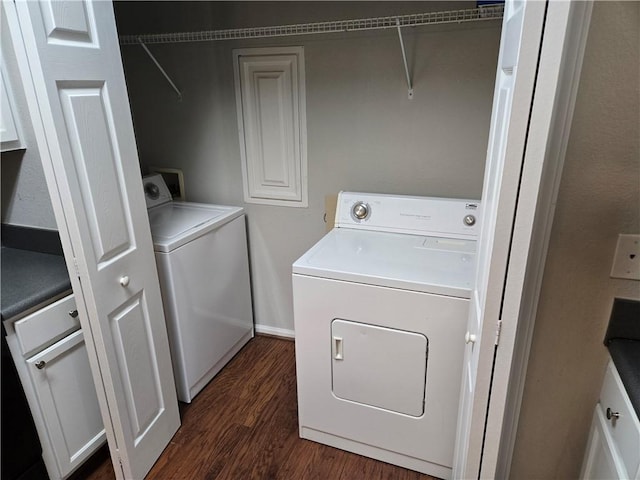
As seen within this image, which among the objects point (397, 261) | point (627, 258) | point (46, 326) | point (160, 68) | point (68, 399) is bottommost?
point (68, 399)

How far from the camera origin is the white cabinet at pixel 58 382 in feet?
4.68

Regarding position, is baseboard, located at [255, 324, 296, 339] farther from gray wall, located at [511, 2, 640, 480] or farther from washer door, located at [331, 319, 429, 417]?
gray wall, located at [511, 2, 640, 480]

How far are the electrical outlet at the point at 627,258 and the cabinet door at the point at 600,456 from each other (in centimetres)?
36

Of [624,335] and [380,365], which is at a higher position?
[624,335]

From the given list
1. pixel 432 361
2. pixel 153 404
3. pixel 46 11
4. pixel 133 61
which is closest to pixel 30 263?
pixel 153 404

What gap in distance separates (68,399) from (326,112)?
168 cm

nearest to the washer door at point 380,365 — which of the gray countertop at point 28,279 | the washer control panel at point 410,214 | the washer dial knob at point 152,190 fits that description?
the washer control panel at point 410,214

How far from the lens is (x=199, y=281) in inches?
83.7

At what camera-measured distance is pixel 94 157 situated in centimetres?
137

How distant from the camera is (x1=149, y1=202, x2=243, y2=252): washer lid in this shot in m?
1.95

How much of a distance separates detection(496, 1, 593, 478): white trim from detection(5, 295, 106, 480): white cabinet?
1486 mm

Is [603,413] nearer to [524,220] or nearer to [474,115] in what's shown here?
A: [524,220]

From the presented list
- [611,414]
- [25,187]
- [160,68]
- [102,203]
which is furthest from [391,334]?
[160,68]

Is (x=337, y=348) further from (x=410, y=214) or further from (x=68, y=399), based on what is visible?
(x=68, y=399)
